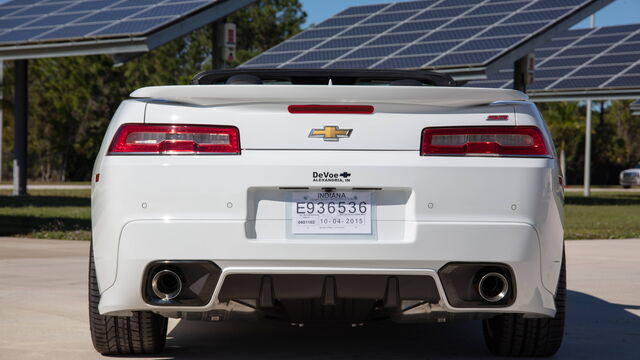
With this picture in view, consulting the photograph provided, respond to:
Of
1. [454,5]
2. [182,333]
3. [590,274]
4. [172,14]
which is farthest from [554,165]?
[454,5]

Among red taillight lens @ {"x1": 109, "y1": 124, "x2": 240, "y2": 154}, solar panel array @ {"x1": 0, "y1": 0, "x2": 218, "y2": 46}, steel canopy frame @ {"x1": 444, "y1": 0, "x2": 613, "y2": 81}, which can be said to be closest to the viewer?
red taillight lens @ {"x1": 109, "y1": 124, "x2": 240, "y2": 154}

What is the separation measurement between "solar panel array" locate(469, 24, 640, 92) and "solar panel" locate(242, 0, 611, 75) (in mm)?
3647

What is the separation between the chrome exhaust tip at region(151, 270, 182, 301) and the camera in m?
4.14

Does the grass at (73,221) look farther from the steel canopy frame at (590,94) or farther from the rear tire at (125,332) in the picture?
the rear tire at (125,332)

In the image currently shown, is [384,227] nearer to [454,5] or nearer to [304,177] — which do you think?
[304,177]

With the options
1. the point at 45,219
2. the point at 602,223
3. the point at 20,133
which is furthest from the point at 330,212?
the point at 20,133

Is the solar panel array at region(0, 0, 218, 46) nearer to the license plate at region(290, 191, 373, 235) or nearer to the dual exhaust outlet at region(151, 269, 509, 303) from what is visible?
the dual exhaust outlet at region(151, 269, 509, 303)

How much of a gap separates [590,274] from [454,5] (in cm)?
1511

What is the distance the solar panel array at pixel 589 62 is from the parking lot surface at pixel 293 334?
56.2 ft

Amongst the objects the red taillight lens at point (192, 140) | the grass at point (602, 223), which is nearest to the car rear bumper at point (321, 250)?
the red taillight lens at point (192, 140)

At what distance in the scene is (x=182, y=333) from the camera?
5.67m

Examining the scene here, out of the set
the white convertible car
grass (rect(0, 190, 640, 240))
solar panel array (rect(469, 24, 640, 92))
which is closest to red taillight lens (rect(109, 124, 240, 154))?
the white convertible car

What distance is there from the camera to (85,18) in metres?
21.5

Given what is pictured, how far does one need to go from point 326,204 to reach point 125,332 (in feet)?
4.24
